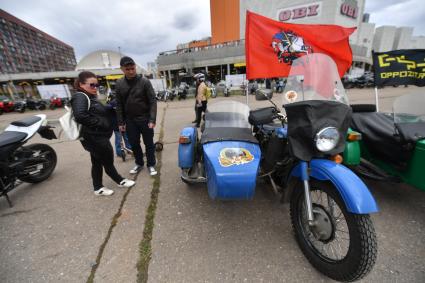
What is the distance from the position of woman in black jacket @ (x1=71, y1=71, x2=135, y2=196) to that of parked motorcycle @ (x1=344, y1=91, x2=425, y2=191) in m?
2.99

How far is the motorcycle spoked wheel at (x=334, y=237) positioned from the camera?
4.50 feet

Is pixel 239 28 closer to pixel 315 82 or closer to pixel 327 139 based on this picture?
pixel 315 82

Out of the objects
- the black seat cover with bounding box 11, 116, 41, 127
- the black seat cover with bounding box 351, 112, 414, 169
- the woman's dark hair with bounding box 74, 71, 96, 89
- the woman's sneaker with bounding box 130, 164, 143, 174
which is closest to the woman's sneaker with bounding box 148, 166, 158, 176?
the woman's sneaker with bounding box 130, 164, 143, 174

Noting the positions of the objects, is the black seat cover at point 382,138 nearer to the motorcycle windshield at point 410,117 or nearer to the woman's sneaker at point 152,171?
the motorcycle windshield at point 410,117

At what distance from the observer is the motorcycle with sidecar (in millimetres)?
1408

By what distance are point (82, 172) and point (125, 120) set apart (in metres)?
1.48

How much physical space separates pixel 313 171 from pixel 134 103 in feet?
8.16

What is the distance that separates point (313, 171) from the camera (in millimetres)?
1625

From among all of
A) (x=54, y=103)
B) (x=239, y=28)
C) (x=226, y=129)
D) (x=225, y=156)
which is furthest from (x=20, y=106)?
(x=239, y=28)

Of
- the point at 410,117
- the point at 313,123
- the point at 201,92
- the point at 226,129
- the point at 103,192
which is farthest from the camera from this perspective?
the point at 201,92

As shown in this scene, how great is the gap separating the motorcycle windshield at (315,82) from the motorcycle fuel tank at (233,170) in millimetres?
702

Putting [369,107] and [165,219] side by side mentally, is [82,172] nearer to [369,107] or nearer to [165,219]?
[165,219]

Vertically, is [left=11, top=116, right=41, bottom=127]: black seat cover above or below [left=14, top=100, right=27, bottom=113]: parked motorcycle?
above

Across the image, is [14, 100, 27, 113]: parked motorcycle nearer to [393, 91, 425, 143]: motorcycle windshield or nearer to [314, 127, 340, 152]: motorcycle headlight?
[314, 127, 340, 152]: motorcycle headlight
